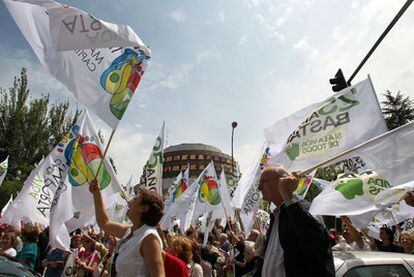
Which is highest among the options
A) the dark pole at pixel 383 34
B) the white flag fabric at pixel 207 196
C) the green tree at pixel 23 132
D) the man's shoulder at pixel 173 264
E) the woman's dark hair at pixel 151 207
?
the green tree at pixel 23 132

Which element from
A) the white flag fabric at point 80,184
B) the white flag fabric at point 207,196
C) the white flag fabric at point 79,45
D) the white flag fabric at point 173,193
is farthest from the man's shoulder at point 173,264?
the white flag fabric at point 207,196

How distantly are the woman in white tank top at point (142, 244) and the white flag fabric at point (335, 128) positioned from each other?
8.77 feet

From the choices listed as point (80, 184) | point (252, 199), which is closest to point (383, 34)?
point (252, 199)

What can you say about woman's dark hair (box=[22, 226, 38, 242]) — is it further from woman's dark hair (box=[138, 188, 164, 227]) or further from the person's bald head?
the person's bald head

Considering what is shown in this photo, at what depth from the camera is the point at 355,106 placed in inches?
184

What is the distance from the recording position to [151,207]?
107 inches

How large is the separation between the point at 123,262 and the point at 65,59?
9.31ft

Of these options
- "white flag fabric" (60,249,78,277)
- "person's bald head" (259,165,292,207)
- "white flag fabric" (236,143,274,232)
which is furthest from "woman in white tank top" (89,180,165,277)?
"white flag fabric" (236,143,274,232)

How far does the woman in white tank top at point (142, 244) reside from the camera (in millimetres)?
2299

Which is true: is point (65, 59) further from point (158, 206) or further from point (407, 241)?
point (407, 241)

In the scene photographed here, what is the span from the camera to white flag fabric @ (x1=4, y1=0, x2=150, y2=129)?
12.8ft

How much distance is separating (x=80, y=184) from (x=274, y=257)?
13.8 ft

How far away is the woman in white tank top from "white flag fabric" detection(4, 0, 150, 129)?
144cm

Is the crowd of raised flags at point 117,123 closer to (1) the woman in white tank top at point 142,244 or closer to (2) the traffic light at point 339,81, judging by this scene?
(1) the woman in white tank top at point 142,244
